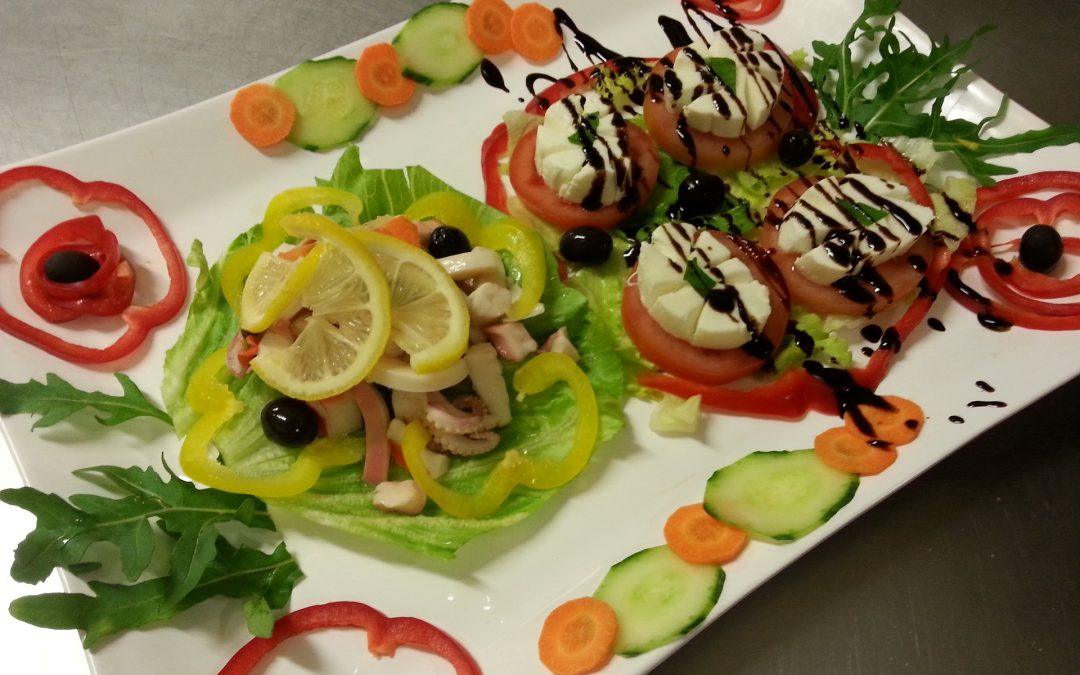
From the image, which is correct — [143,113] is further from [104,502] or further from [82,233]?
[104,502]

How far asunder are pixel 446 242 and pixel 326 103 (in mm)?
1243

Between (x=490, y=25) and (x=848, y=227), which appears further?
(x=490, y=25)

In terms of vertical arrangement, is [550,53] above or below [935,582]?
above

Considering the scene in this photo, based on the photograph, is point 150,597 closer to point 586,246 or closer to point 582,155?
point 586,246

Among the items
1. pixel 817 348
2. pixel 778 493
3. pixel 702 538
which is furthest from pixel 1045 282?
pixel 702 538

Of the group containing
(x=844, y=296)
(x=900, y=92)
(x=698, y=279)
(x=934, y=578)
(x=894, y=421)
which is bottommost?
(x=934, y=578)

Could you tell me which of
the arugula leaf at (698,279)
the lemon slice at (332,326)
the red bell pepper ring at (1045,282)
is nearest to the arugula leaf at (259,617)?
the lemon slice at (332,326)

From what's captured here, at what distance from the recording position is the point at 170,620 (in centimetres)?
236

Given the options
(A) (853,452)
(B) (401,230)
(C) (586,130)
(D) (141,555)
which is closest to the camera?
(D) (141,555)

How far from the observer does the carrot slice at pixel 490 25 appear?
12.8 feet

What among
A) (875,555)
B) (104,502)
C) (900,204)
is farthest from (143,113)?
(875,555)

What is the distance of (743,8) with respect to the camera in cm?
423

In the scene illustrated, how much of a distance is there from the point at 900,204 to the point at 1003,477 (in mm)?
1314

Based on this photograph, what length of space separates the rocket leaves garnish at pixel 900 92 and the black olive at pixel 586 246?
1.55 m
